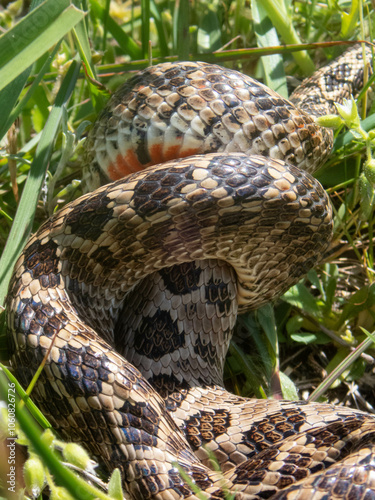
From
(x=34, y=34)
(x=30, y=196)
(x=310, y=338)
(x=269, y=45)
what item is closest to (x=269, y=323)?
(x=310, y=338)

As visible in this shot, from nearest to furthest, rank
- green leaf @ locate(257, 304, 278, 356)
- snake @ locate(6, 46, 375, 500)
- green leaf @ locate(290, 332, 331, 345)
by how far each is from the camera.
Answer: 1. snake @ locate(6, 46, 375, 500)
2. green leaf @ locate(257, 304, 278, 356)
3. green leaf @ locate(290, 332, 331, 345)

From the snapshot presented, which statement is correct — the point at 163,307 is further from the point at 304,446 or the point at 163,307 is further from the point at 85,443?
the point at 304,446

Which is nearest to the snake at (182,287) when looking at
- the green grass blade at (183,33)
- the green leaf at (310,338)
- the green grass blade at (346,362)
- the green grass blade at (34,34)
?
the green grass blade at (346,362)

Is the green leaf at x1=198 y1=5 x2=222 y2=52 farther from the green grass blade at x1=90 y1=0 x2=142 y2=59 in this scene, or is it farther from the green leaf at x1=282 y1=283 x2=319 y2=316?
the green leaf at x1=282 y1=283 x2=319 y2=316

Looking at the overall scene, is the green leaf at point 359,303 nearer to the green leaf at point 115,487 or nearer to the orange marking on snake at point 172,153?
the orange marking on snake at point 172,153

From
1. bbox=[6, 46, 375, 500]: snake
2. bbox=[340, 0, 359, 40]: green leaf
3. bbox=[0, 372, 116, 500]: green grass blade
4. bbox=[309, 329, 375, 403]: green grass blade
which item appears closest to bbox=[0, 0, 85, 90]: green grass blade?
bbox=[6, 46, 375, 500]: snake

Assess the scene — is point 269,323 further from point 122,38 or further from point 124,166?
point 122,38

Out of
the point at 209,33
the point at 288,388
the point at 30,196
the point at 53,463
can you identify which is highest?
the point at 209,33
